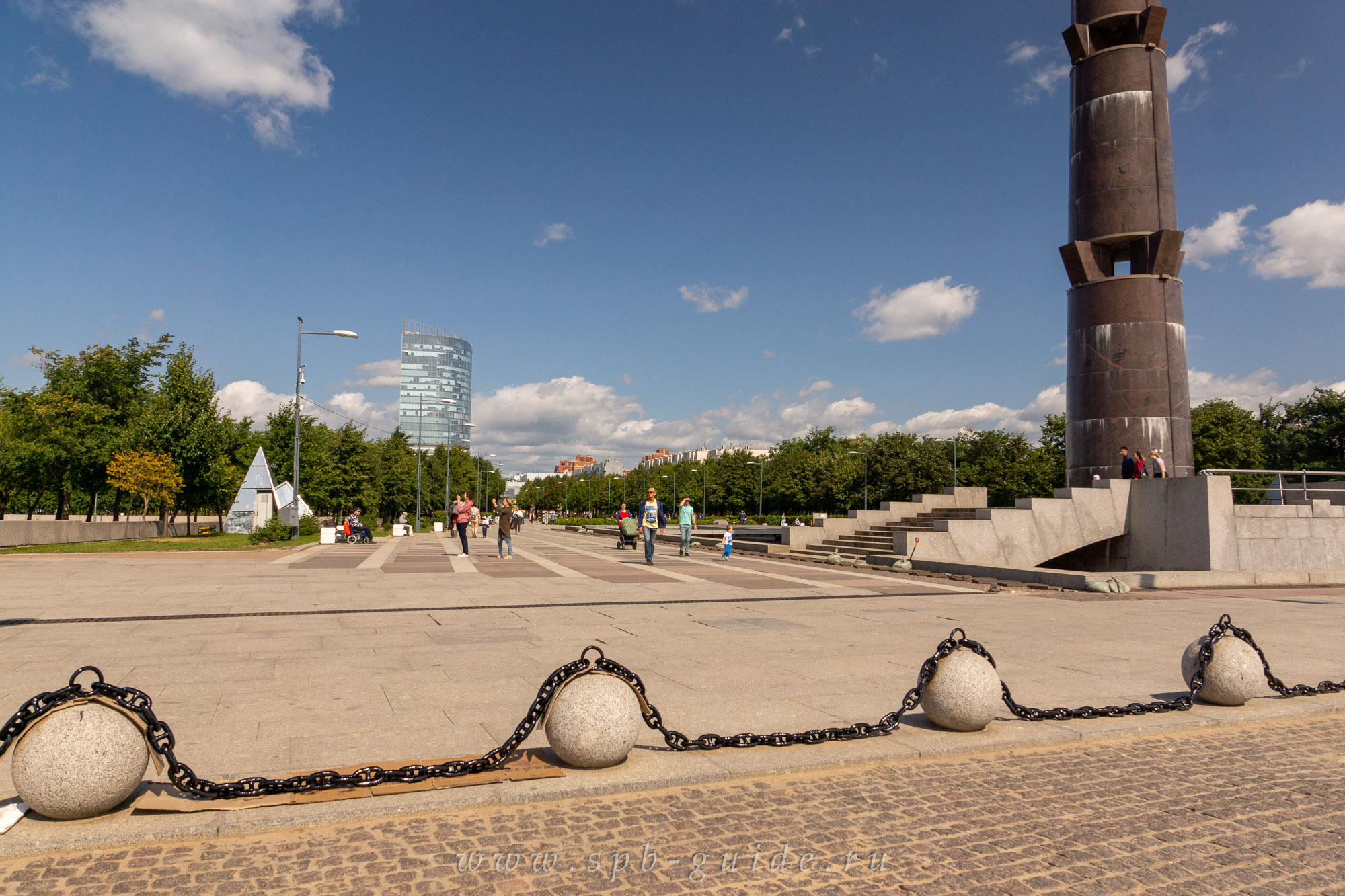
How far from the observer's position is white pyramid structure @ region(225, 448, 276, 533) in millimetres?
33062

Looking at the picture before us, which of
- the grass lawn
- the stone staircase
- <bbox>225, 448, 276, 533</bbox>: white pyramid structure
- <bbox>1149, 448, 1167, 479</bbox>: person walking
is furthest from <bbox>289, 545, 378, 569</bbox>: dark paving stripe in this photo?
<bbox>1149, 448, 1167, 479</bbox>: person walking

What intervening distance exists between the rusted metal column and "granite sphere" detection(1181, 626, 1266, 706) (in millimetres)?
16067

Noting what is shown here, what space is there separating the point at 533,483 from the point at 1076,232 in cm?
16954

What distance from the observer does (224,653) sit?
7820 mm

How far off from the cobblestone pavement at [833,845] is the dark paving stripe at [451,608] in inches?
298

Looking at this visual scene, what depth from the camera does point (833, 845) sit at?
11.8 ft

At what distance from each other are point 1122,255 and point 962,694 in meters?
20.4

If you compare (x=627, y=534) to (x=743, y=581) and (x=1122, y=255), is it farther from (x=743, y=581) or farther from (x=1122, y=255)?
(x=1122, y=255)

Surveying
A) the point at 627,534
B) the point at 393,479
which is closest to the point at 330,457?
the point at 393,479

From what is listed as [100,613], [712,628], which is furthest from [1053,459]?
[100,613]

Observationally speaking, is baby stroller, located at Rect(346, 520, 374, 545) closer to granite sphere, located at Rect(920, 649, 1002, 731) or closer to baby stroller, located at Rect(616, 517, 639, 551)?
baby stroller, located at Rect(616, 517, 639, 551)

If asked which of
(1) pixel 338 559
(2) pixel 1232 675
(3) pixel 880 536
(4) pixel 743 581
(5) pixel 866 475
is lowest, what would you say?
(4) pixel 743 581

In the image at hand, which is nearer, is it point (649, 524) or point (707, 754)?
point (707, 754)

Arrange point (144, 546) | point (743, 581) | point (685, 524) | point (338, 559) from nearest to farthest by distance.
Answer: point (743, 581) → point (338, 559) → point (685, 524) → point (144, 546)
